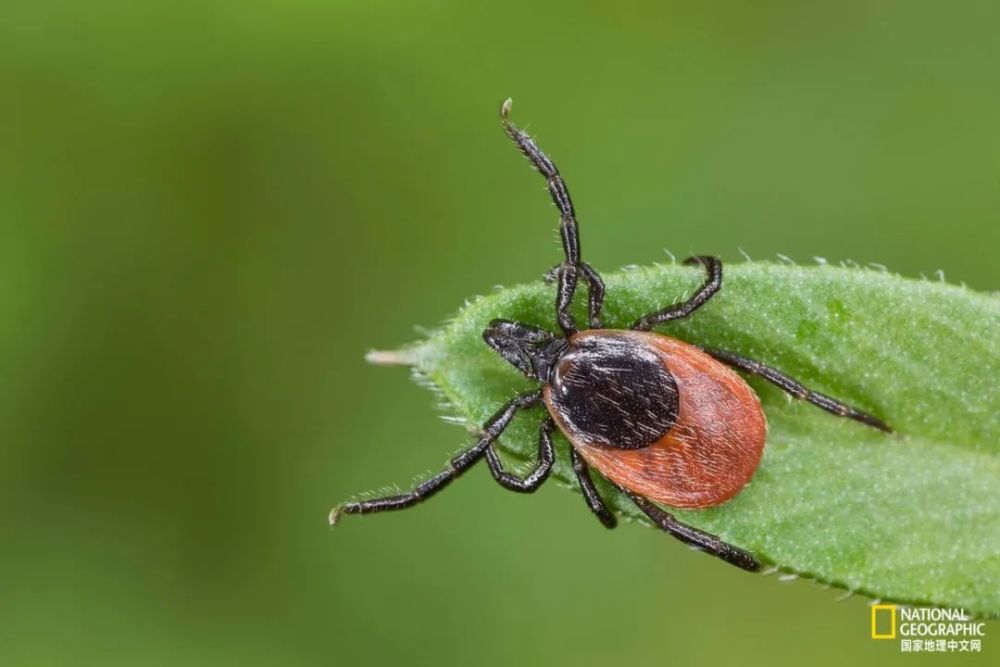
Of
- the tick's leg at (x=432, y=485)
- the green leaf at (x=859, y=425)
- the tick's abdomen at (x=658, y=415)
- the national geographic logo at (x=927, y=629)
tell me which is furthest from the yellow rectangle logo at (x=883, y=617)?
the tick's leg at (x=432, y=485)

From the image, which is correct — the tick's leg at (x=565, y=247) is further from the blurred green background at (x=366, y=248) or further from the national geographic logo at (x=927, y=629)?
the national geographic logo at (x=927, y=629)

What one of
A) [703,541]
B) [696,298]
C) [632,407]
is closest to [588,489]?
[632,407]

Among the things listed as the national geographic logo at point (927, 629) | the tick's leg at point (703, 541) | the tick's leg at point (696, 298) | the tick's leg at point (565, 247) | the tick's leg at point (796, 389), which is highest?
the tick's leg at point (565, 247)

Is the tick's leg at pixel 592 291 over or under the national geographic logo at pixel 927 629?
over

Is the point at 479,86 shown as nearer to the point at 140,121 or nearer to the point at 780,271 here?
the point at 140,121

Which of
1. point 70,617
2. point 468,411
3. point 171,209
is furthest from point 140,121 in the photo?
point 468,411

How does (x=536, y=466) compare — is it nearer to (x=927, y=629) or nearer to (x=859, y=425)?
(x=859, y=425)

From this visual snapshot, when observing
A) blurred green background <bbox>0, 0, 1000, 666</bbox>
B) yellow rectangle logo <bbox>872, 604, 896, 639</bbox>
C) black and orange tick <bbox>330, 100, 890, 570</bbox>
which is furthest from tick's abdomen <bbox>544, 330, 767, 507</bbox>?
blurred green background <bbox>0, 0, 1000, 666</bbox>
